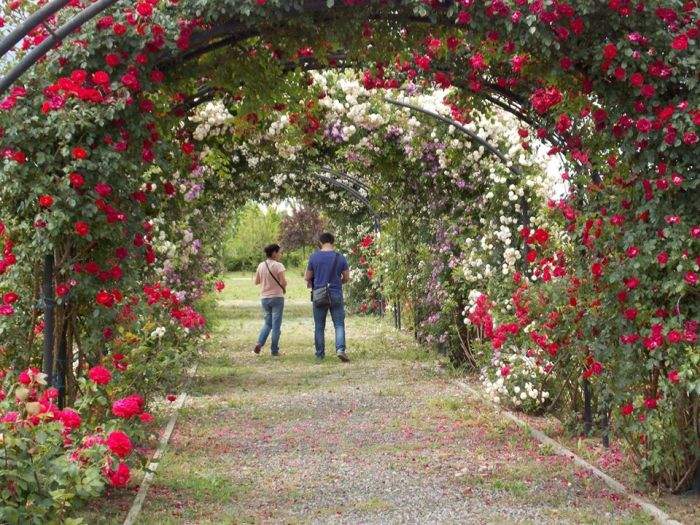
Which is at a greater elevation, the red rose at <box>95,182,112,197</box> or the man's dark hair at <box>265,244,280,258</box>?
the red rose at <box>95,182,112,197</box>

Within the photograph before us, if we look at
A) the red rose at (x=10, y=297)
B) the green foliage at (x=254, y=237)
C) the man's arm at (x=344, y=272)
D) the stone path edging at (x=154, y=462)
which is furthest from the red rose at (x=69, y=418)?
the green foliage at (x=254, y=237)

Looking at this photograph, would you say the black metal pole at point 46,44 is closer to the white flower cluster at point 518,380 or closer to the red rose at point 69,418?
the red rose at point 69,418

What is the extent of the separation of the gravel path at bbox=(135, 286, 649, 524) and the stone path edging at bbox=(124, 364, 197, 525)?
0.06 m

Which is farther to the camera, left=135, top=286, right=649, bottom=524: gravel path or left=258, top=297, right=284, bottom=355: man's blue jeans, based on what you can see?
left=258, top=297, right=284, bottom=355: man's blue jeans

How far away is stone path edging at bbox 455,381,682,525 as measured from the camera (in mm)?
5024

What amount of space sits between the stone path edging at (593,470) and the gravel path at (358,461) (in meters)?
0.09

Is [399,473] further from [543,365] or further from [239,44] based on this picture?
[239,44]

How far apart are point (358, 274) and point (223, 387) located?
37.2ft

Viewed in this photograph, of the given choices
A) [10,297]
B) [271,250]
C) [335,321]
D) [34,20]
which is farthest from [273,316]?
[34,20]

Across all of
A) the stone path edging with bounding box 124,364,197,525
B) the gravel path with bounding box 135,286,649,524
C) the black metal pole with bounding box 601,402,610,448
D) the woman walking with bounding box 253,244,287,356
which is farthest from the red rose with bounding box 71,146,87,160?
the woman walking with bounding box 253,244,287,356

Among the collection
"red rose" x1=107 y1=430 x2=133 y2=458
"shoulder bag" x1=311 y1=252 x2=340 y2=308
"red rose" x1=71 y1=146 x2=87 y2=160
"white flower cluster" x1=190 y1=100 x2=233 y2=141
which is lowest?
"red rose" x1=107 y1=430 x2=133 y2=458

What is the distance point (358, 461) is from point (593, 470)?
158 cm

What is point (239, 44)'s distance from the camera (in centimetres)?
578

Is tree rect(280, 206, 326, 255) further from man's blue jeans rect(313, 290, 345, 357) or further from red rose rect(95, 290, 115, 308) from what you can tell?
red rose rect(95, 290, 115, 308)
